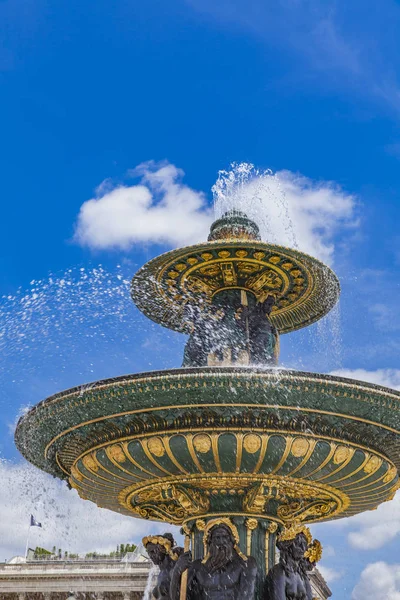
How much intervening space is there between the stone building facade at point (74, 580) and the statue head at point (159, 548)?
39.9 meters

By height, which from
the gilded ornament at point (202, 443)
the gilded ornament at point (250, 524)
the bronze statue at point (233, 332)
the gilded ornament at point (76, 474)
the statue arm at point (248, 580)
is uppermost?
the bronze statue at point (233, 332)

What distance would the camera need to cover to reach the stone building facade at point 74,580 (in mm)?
47188

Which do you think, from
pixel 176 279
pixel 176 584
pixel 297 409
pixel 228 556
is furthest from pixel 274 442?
pixel 176 279

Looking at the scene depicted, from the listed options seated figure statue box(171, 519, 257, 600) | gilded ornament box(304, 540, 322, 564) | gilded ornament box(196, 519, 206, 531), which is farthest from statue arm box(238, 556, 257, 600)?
gilded ornament box(304, 540, 322, 564)

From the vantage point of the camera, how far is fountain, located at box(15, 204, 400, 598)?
20.9 ft

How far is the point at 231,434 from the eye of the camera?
21.5 feet

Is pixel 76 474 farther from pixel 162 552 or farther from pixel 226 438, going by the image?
pixel 226 438

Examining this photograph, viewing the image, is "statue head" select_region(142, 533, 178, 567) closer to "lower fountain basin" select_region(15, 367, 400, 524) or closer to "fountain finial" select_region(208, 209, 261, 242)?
"lower fountain basin" select_region(15, 367, 400, 524)

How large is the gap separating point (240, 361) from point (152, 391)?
85.7 inches

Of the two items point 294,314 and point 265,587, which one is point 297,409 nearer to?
point 265,587

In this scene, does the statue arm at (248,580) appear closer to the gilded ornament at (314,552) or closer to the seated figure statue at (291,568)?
the seated figure statue at (291,568)

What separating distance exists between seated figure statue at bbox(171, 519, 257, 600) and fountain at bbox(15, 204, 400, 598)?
0.05 m

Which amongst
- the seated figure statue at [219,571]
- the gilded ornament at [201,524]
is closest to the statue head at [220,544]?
the seated figure statue at [219,571]

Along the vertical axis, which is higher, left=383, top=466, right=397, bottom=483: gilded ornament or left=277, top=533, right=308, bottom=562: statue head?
left=383, top=466, right=397, bottom=483: gilded ornament
